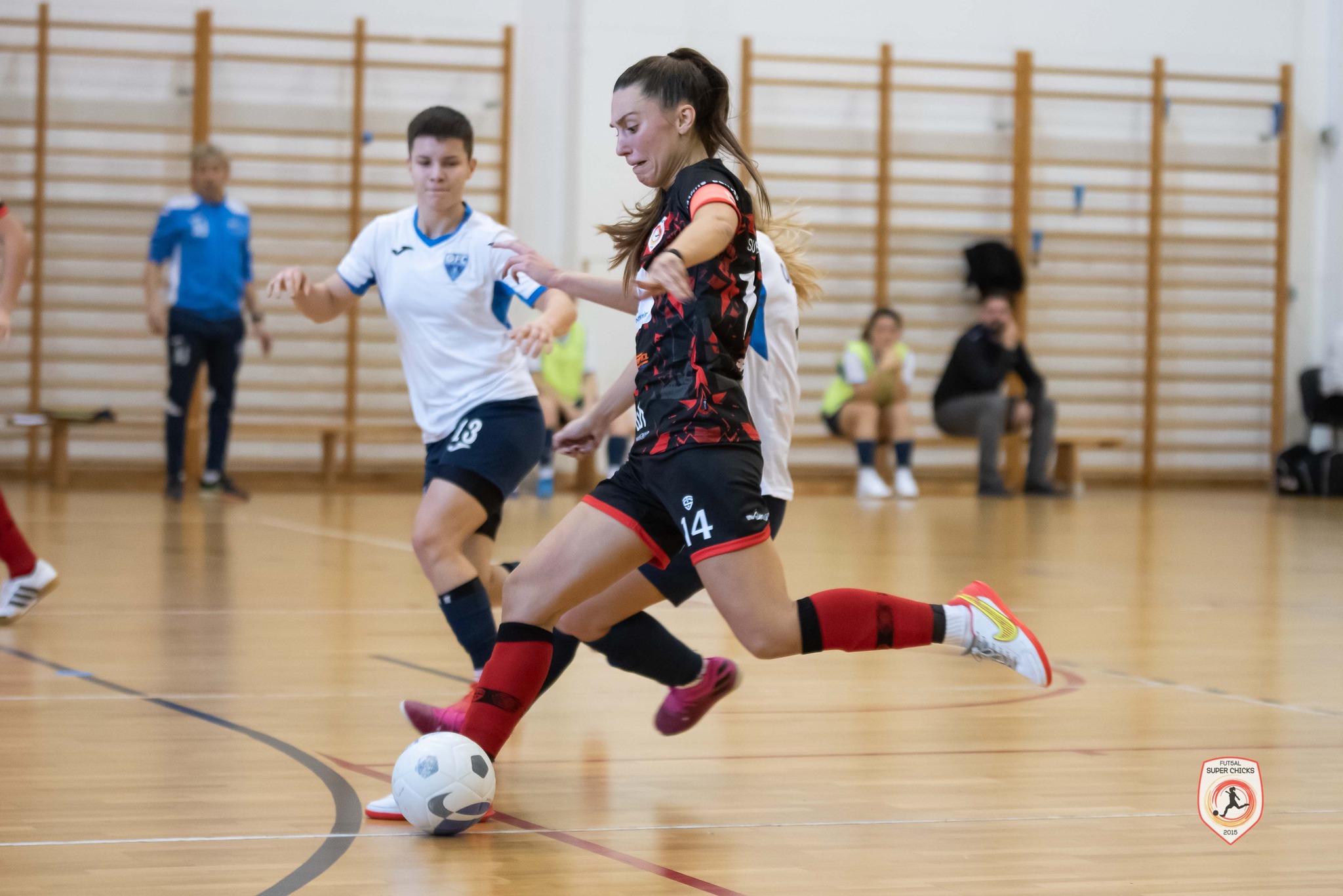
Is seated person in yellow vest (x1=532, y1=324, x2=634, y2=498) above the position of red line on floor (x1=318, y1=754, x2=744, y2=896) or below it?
above

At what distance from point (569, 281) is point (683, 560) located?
0.59 meters

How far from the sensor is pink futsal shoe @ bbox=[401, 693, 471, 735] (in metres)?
2.60

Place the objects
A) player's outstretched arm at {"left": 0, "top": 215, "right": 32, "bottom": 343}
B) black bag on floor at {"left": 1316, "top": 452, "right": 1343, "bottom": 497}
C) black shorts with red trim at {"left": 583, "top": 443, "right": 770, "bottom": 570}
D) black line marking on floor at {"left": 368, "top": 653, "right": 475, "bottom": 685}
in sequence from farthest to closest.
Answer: black bag on floor at {"left": 1316, "top": 452, "right": 1343, "bottom": 497}
player's outstretched arm at {"left": 0, "top": 215, "right": 32, "bottom": 343}
black line marking on floor at {"left": 368, "top": 653, "right": 475, "bottom": 685}
black shorts with red trim at {"left": 583, "top": 443, "right": 770, "bottom": 570}

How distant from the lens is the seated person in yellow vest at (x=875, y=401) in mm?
10086

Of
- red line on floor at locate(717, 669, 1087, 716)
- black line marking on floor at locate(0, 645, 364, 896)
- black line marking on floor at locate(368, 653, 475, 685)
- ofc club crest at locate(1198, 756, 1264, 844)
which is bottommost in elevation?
black line marking on floor at locate(368, 653, 475, 685)

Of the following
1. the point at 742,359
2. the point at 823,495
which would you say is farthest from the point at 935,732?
the point at 823,495

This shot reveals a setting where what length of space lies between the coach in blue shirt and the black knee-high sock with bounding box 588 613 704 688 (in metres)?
5.74

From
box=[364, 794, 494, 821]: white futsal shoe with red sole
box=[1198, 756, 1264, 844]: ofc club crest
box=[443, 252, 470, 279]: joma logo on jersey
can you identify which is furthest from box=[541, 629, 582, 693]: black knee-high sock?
box=[1198, 756, 1264, 844]: ofc club crest

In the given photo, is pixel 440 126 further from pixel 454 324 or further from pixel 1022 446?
pixel 1022 446

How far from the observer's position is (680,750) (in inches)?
114

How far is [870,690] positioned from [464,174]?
5.06 feet

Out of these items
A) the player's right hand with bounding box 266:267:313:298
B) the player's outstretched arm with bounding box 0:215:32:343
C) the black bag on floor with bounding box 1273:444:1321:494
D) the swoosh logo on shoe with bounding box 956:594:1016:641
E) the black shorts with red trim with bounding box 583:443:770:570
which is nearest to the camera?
the black shorts with red trim with bounding box 583:443:770:570

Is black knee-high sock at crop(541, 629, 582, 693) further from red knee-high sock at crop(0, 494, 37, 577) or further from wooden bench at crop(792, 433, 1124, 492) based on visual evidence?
wooden bench at crop(792, 433, 1124, 492)

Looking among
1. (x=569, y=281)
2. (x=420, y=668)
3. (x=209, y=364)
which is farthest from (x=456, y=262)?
(x=209, y=364)
